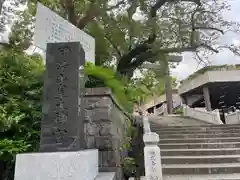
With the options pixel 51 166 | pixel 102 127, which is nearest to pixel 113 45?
pixel 102 127

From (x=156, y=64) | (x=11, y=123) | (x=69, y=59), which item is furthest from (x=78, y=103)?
(x=156, y=64)

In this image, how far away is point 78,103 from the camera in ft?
7.57

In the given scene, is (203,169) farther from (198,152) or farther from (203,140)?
(203,140)

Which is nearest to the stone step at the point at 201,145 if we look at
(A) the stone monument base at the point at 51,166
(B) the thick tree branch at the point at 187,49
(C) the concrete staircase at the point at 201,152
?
(C) the concrete staircase at the point at 201,152

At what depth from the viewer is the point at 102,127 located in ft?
9.78

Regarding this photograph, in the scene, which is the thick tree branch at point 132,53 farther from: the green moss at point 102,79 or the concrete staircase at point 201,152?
the green moss at point 102,79

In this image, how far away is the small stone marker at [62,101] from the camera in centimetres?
218

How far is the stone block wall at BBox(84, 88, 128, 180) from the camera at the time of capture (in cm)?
286

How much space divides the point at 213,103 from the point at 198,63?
11531 millimetres

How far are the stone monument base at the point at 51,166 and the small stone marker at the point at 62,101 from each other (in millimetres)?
204

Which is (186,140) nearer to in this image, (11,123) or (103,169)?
(103,169)

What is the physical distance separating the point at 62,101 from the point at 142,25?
5.14m

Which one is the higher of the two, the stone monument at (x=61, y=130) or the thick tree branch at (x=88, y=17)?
the thick tree branch at (x=88, y=17)

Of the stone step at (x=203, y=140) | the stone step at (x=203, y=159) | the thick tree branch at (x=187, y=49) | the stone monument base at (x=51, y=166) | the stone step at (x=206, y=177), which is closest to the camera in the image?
the stone monument base at (x=51, y=166)
